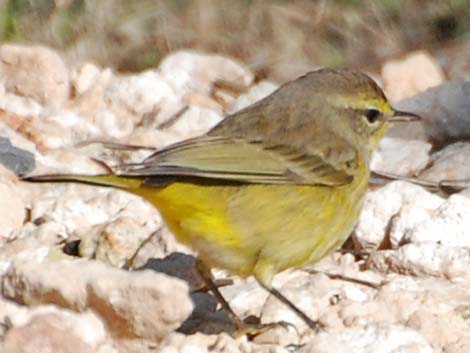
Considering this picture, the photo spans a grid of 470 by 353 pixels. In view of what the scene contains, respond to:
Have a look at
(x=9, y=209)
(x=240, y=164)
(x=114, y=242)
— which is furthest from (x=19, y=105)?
(x=240, y=164)

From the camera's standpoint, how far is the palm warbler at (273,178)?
5621 millimetres

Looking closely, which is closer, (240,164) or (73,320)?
(73,320)

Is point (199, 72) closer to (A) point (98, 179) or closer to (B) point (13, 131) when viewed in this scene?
(B) point (13, 131)

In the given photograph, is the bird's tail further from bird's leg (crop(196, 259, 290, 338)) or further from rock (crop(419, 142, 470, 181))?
rock (crop(419, 142, 470, 181))

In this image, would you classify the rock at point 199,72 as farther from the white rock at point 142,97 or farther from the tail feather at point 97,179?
the tail feather at point 97,179

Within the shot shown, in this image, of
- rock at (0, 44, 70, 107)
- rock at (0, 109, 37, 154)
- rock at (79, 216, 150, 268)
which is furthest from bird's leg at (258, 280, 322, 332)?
rock at (0, 44, 70, 107)

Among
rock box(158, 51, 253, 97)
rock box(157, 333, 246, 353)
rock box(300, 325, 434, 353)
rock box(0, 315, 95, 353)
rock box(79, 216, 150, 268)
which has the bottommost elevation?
rock box(158, 51, 253, 97)

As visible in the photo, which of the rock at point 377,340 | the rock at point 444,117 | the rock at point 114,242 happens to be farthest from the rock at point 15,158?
the rock at point 377,340

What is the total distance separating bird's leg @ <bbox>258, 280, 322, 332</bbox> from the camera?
559 centimetres

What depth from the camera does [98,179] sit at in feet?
17.9

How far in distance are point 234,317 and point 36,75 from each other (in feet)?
9.80

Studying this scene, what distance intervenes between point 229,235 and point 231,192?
194mm

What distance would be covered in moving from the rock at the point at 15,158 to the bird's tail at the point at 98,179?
5.08 feet

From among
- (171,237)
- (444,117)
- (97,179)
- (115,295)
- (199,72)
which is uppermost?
(97,179)
